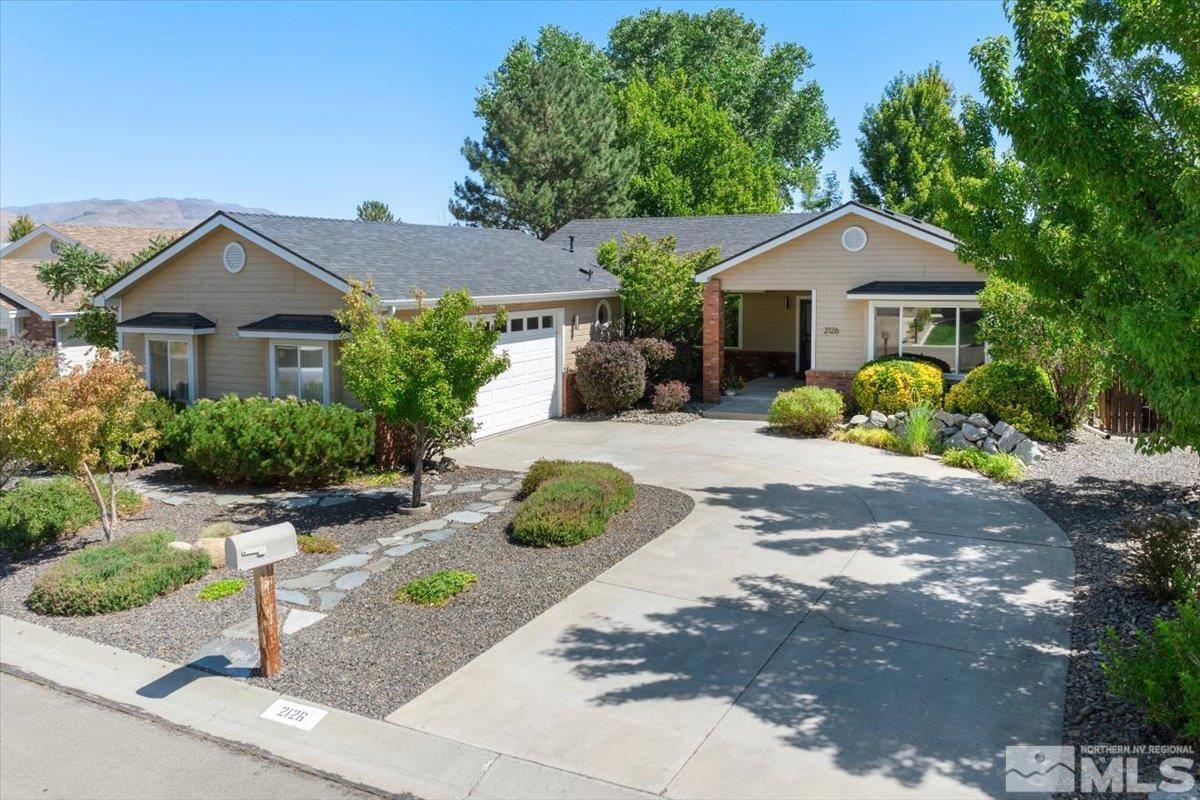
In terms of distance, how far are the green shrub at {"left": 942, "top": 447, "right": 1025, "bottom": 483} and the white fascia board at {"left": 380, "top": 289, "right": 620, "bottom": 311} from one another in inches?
323

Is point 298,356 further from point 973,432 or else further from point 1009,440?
point 1009,440

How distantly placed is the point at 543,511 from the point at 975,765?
19.7 feet

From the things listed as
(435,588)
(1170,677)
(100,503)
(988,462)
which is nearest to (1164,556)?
(1170,677)

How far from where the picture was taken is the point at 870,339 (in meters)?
19.7

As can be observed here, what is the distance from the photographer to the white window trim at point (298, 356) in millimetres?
15430

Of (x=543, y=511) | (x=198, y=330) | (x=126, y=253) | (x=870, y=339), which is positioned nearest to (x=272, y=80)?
(x=126, y=253)

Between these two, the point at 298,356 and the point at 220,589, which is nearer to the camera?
the point at 220,589

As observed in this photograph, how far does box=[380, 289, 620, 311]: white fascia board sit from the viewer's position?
14727mm

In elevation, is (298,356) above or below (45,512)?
above

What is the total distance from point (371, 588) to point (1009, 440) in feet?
36.4

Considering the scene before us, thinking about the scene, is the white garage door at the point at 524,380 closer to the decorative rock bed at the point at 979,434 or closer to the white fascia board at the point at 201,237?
the white fascia board at the point at 201,237

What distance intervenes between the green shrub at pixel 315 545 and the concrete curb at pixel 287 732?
8.70 ft

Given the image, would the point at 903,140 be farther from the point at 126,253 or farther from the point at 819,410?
the point at 126,253

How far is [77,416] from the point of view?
33.2 feet
